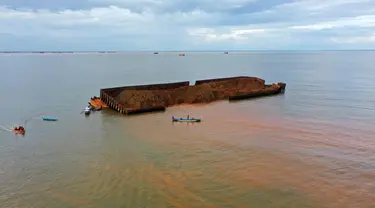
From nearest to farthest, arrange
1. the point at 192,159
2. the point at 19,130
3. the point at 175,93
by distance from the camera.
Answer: the point at 192,159 → the point at 19,130 → the point at 175,93

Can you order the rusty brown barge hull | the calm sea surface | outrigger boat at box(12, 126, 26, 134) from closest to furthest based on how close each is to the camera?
the calm sea surface < outrigger boat at box(12, 126, 26, 134) < the rusty brown barge hull

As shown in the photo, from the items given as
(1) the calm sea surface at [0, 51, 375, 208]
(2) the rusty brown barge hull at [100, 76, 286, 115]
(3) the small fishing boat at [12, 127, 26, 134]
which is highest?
(2) the rusty brown barge hull at [100, 76, 286, 115]

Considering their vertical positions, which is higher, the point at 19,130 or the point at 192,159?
the point at 19,130

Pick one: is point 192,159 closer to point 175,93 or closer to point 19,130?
point 19,130

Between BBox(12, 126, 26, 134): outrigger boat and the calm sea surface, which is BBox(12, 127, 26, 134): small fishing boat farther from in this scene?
the calm sea surface

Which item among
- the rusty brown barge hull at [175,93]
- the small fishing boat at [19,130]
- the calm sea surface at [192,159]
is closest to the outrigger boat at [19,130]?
the small fishing boat at [19,130]

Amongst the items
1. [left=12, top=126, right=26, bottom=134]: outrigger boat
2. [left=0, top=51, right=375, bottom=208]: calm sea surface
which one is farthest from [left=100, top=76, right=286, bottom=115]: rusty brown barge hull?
[left=12, top=126, right=26, bottom=134]: outrigger boat

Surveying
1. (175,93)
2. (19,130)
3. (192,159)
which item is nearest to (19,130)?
(19,130)

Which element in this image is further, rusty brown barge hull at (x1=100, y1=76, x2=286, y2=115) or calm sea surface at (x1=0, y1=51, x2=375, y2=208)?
rusty brown barge hull at (x1=100, y1=76, x2=286, y2=115)

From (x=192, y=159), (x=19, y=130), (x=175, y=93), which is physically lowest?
(x=192, y=159)

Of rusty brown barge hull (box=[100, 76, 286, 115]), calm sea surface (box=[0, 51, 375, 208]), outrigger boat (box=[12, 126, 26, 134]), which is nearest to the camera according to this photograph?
→ calm sea surface (box=[0, 51, 375, 208])
